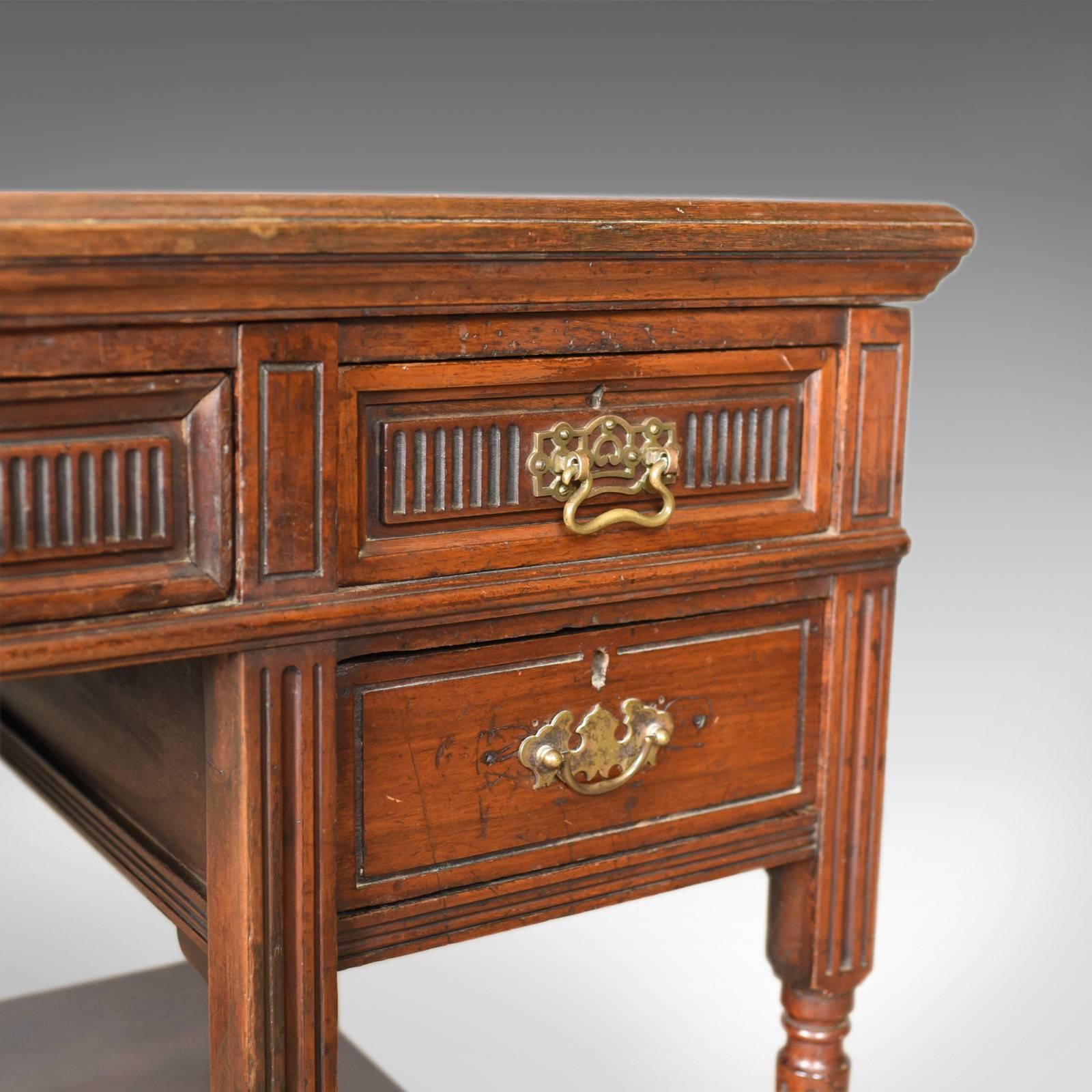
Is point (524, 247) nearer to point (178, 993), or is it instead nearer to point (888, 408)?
point (888, 408)

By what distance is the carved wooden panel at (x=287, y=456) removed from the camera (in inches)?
43.2

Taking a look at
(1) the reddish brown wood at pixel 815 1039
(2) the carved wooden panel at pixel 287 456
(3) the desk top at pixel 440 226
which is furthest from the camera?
(1) the reddish brown wood at pixel 815 1039

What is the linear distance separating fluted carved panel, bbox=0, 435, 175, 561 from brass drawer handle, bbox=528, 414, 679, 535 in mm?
283

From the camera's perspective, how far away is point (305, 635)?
1142 millimetres

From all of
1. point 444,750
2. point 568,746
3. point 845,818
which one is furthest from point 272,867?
point 845,818

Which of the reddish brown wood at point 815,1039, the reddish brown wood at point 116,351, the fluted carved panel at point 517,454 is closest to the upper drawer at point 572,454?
the fluted carved panel at point 517,454

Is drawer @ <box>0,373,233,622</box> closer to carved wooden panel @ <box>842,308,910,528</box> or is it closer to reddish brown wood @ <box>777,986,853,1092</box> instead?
carved wooden panel @ <box>842,308,910,528</box>

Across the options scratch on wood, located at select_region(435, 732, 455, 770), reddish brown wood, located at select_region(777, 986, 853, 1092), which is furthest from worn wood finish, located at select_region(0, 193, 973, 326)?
reddish brown wood, located at select_region(777, 986, 853, 1092)

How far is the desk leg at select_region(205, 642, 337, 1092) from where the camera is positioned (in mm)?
1133


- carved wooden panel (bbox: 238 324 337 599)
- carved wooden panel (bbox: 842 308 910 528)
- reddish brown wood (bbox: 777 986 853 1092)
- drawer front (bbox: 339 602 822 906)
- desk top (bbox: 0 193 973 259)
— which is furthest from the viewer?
reddish brown wood (bbox: 777 986 853 1092)

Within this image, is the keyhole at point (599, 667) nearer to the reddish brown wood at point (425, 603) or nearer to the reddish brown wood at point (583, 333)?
the reddish brown wood at point (425, 603)

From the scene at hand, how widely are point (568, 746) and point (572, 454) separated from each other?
221 millimetres

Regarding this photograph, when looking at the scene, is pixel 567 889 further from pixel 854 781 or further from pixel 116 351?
pixel 116 351

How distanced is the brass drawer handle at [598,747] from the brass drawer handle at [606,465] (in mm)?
146
